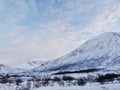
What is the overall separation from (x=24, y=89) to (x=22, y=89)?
0.80 m

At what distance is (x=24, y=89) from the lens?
53.5 meters

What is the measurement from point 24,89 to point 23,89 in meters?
0.60

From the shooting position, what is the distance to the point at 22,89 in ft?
177

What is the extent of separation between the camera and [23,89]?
5400cm

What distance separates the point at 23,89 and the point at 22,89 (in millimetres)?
234
